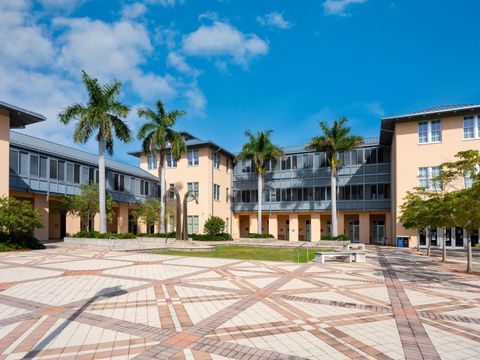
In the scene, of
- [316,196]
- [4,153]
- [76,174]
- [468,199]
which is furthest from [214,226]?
[468,199]

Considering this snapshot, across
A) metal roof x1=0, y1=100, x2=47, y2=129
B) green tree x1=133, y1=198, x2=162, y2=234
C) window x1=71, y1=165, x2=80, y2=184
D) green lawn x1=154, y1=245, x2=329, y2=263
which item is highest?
metal roof x1=0, y1=100, x2=47, y2=129

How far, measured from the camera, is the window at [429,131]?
30500mm

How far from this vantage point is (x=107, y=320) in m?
6.70

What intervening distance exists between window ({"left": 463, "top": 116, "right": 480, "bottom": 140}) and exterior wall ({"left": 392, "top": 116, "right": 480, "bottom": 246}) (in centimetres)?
34

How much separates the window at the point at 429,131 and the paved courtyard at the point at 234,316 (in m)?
21.8

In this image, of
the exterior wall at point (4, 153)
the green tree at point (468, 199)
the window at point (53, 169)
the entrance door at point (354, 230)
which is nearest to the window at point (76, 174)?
the window at point (53, 169)

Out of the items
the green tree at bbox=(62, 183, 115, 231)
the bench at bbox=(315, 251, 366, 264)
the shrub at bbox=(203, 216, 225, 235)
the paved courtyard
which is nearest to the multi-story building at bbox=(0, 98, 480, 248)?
the green tree at bbox=(62, 183, 115, 231)

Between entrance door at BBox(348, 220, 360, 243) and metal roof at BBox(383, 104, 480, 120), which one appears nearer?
metal roof at BBox(383, 104, 480, 120)

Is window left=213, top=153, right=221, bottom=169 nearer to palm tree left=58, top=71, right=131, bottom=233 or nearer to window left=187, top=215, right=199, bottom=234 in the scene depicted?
window left=187, top=215, right=199, bottom=234

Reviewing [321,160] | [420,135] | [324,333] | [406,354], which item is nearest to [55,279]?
[324,333]

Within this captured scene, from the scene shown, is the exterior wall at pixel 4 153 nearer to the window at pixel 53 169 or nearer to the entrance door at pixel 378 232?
the window at pixel 53 169

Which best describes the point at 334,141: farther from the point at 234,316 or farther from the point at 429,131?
the point at 234,316

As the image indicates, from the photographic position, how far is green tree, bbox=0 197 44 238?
20.6 metres

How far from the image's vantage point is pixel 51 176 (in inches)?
1126
